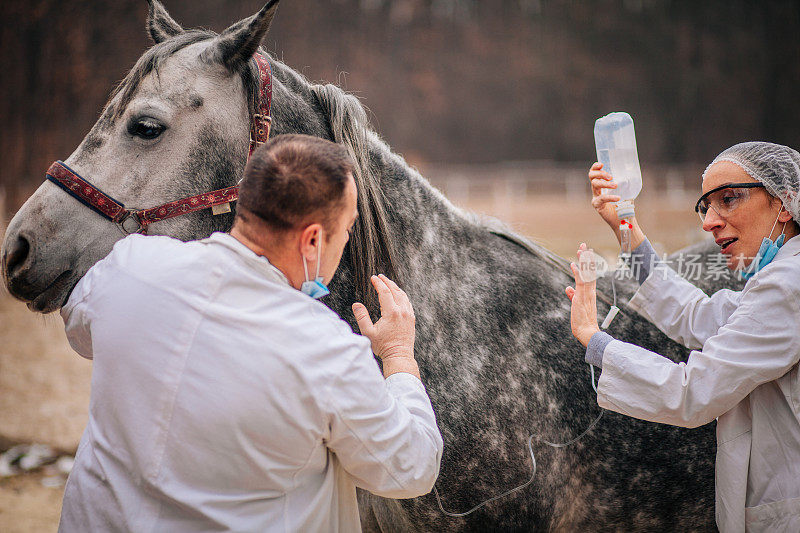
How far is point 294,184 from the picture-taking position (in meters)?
1.25

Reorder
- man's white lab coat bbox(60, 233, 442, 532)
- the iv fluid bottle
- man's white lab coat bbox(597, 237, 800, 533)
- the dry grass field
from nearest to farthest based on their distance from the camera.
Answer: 1. man's white lab coat bbox(60, 233, 442, 532)
2. man's white lab coat bbox(597, 237, 800, 533)
3. the iv fluid bottle
4. the dry grass field

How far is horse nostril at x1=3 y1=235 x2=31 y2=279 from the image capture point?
67.8 inches

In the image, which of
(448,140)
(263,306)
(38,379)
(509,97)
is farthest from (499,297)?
(509,97)

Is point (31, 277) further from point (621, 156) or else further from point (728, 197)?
point (728, 197)

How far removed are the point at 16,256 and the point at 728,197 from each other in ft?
7.16

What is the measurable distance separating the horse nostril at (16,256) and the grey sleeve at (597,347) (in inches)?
66.4

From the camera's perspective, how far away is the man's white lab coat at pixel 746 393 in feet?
5.38

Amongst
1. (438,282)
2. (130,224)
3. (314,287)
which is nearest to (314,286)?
(314,287)

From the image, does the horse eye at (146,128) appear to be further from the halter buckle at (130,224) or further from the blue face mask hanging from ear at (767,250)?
the blue face mask hanging from ear at (767,250)

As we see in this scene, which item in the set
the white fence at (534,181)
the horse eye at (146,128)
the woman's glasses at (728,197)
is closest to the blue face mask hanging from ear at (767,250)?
the woman's glasses at (728,197)

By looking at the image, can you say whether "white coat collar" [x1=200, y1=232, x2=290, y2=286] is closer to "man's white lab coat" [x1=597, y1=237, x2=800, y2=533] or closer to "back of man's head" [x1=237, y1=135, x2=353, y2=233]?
→ "back of man's head" [x1=237, y1=135, x2=353, y2=233]

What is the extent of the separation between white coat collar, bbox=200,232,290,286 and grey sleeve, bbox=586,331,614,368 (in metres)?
1.01

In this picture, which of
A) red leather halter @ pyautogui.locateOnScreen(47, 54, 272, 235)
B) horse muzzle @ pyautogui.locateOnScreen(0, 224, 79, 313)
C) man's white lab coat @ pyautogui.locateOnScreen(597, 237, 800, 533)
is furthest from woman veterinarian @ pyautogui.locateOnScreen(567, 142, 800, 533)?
horse muzzle @ pyautogui.locateOnScreen(0, 224, 79, 313)

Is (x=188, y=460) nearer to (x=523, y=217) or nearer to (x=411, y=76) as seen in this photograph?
(x=523, y=217)
